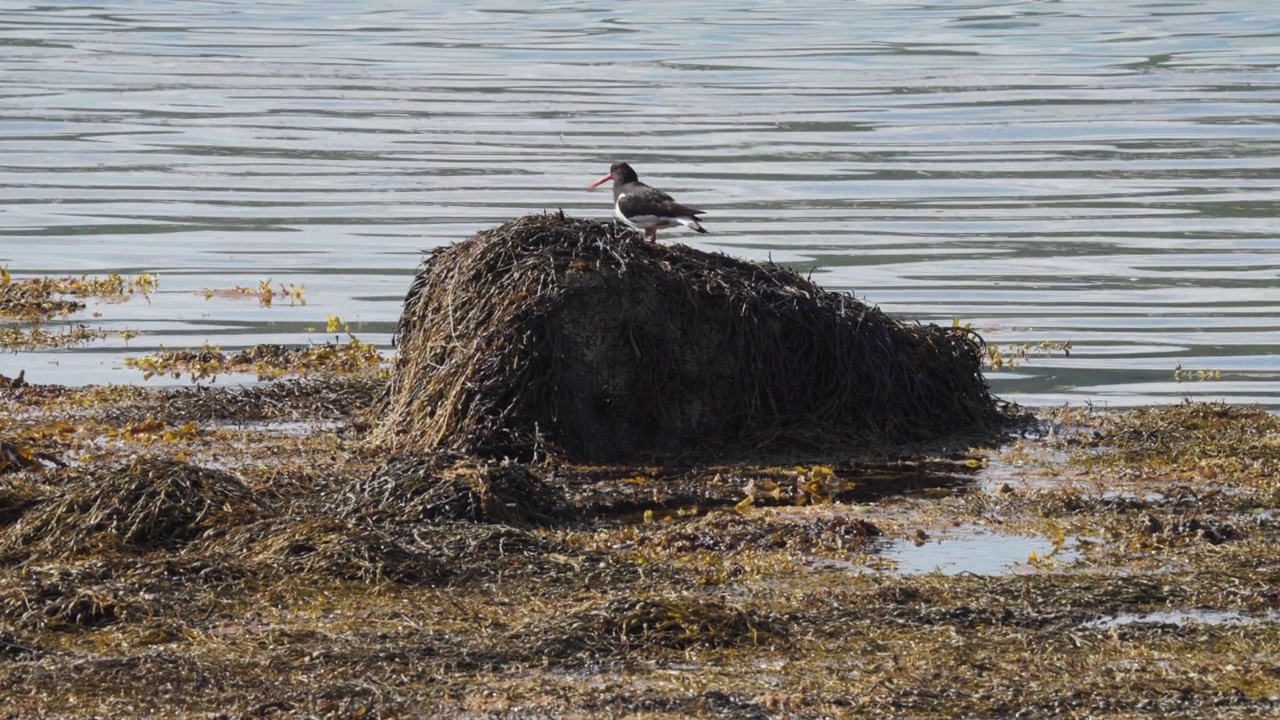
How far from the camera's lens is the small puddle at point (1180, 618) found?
650 cm

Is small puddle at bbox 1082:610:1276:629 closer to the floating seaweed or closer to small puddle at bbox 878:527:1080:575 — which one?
small puddle at bbox 878:527:1080:575

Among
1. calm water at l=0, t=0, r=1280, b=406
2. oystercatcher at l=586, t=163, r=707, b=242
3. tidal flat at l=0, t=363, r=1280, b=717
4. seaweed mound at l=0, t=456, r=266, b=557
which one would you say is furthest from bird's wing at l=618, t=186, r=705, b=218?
seaweed mound at l=0, t=456, r=266, b=557

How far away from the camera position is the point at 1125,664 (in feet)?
19.9

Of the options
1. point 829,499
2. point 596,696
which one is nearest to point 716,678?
point 596,696

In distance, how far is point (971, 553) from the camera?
25.3 feet

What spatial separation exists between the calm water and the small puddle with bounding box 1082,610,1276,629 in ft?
20.1

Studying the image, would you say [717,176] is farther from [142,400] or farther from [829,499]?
[829,499]

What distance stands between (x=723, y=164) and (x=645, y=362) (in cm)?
1799

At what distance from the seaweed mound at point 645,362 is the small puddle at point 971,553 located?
6.82 ft

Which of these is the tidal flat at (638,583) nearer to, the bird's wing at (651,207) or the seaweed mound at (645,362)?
the seaweed mound at (645,362)

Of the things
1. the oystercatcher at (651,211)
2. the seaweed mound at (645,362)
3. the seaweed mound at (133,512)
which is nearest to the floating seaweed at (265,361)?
the oystercatcher at (651,211)

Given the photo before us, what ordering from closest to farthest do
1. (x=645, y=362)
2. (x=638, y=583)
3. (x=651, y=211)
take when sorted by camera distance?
(x=638, y=583), (x=645, y=362), (x=651, y=211)

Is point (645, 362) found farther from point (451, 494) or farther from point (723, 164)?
point (723, 164)

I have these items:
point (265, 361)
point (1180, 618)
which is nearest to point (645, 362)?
point (265, 361)
